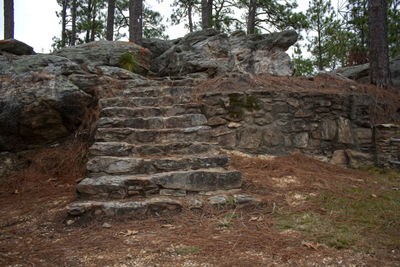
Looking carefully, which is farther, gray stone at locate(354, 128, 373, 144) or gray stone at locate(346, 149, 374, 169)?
gray stone at locate(354, 128, 373, 144)

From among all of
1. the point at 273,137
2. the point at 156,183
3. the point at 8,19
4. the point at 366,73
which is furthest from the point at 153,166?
the point at 8,19

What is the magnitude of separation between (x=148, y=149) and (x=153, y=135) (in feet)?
1.15

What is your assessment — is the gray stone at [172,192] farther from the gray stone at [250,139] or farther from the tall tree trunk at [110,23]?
the tall tree trunk at [110,23]

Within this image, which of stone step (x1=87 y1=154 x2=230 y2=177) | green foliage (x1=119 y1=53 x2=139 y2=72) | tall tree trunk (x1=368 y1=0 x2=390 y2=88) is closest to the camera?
stone step (x1=87 y1=154 x2=230 y2=177)

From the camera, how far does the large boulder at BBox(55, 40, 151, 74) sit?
6.28m

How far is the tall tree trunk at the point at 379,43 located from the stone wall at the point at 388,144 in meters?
1.82

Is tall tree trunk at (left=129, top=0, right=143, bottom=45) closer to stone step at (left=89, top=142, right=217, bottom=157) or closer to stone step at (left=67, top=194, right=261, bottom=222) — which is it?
stone step at (left=89, top=142, right=217, bottom=157)

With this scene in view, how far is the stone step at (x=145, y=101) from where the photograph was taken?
181 inches

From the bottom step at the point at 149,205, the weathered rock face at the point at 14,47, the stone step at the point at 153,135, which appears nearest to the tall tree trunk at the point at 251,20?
the weathered rock face at the point at 14,47

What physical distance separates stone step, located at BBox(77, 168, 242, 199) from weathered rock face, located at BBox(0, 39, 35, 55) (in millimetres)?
4058

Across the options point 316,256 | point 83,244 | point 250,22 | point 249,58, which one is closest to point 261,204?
point 316,256

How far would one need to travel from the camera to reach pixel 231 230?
2445mm

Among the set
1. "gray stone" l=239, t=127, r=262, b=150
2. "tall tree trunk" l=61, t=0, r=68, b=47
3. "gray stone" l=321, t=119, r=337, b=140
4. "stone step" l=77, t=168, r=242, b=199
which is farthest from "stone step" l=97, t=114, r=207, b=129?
"tall tree trunk" l=61, t=0, r=68, b=47

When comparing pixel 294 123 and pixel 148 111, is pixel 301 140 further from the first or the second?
pixel 148 111
